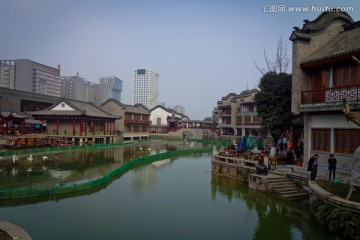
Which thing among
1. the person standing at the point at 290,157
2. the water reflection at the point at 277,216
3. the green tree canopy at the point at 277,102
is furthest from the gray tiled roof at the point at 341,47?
the water reflection at the point at 277,216

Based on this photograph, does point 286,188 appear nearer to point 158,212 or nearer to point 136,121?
point 158,212

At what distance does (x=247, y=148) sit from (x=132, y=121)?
44.0 m

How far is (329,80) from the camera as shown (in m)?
20.5

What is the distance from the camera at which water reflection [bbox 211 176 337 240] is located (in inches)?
523

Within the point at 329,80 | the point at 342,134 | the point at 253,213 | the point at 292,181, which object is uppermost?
the point at 329,80

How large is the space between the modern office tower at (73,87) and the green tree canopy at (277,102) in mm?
175225

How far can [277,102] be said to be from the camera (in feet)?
87.2

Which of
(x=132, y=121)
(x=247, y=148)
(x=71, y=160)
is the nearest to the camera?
(x=247, y=148)

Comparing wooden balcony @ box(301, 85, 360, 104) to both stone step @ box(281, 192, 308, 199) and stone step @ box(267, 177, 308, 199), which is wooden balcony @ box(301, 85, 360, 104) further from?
stone step @ box(281, 192, 308, 199)

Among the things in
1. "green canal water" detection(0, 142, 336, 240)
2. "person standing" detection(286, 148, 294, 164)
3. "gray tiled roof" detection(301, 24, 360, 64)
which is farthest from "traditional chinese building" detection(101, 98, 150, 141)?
"gray tiled roof" detection(301, 24, 360, 64)

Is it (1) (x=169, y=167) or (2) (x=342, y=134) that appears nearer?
(2) (x=342, y=134)

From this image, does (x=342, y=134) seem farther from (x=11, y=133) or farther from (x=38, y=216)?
(x=11, y=133)

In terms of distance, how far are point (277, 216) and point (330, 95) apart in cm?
879

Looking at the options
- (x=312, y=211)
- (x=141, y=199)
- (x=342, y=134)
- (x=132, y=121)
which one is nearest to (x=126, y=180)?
(x=141, y=199)
